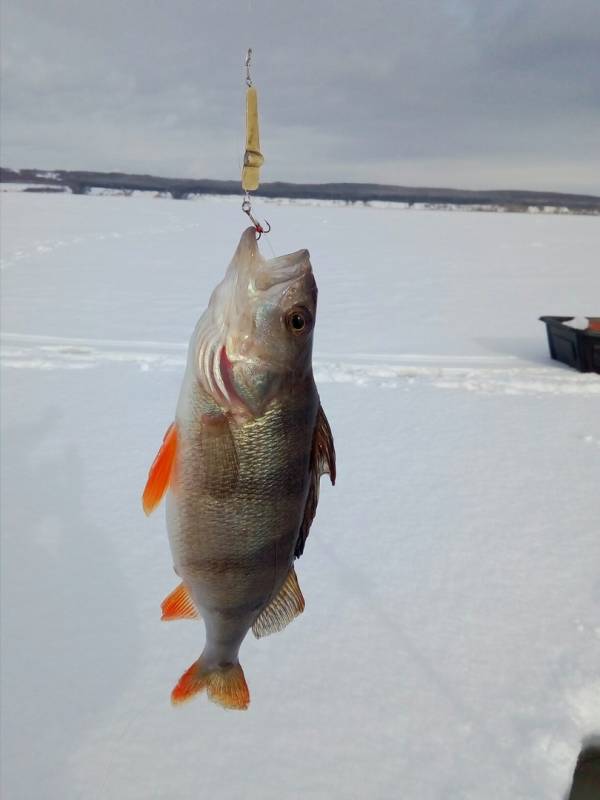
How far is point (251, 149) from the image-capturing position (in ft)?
4.94

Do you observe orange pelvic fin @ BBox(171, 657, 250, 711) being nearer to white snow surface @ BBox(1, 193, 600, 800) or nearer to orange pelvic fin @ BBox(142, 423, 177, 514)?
orange pelvic fin @ BBox(142, 423, 177, 514)

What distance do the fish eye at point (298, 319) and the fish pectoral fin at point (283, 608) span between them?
54 centimetres

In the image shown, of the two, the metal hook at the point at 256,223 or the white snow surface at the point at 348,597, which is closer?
the metal hook at the point at 256,223

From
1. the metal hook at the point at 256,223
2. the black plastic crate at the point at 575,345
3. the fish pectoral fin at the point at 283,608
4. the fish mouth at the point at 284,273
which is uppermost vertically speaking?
the metal hook at the point at 256,223

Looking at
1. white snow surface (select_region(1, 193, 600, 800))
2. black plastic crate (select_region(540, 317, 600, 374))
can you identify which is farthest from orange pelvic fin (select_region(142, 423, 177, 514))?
black plastic crate (select_region(540, 317, 600, 374))

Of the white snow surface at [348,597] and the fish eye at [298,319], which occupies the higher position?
the fish eye at [298,319]

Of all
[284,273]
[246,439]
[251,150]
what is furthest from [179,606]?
[251,150]

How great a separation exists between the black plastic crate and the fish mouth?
604 cm

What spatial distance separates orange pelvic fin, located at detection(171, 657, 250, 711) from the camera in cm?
135

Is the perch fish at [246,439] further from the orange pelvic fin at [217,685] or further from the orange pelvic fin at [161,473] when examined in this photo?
the orange pelvic fin at [217,685]

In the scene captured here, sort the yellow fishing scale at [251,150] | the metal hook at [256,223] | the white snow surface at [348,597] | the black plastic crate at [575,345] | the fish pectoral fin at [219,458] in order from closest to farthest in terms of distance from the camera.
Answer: the fish pectoral fin at [219,458] → the metal hook at [256,223] → the yellow fishing scale at [251,150] → the white snow surface at [348,597] → the black plastic crate at [575,345]

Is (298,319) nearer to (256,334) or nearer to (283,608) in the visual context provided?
(256,334)

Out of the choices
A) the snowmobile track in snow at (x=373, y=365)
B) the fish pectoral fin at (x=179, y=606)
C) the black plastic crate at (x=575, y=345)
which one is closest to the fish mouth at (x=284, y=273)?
the fish pectoral fin at (x=179, y=606)

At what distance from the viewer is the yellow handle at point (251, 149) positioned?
1.49 metres
